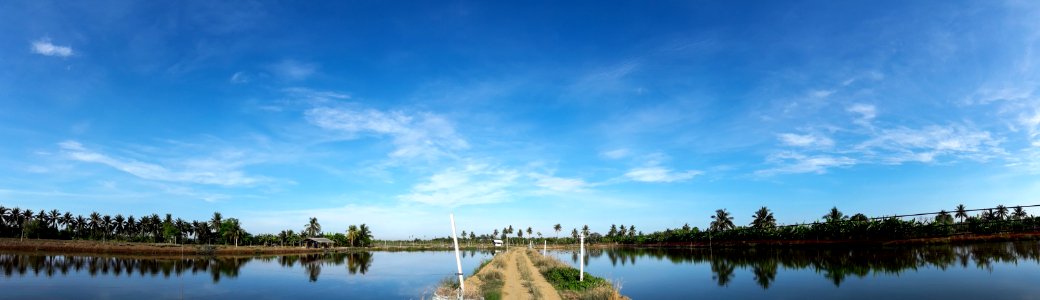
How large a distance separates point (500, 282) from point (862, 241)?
191ft

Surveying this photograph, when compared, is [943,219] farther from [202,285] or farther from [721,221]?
[202,285]

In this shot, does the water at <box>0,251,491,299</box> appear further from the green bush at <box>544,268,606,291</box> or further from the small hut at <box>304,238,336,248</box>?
the small hut at <box>304,238,336,248</box>

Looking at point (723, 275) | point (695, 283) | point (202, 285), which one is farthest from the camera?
point (723, 275)

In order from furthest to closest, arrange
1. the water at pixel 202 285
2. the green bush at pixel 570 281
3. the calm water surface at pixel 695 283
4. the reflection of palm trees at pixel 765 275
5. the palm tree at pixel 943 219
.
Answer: the palm tree at pixel 943 219 → the reflection of palm trees at pixel 765 275 → the water at pixel 202 285 → the calm water surface at pixel 695 283 → the green bush at pixel 570 281

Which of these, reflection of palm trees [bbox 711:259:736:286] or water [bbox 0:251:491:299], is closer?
water [bbox 0:251:491:299]

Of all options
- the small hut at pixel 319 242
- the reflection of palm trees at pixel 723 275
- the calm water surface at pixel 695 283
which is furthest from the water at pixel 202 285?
the small hut at pixel 319 242

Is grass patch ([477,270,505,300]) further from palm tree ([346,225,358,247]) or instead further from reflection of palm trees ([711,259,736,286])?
palm tree ([346,225,358,247])

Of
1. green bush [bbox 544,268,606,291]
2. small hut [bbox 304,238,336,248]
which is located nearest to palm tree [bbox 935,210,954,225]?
green bush [bbox 544,268,606,291]

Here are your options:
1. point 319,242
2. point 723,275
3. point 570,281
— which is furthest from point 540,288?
point 319,242

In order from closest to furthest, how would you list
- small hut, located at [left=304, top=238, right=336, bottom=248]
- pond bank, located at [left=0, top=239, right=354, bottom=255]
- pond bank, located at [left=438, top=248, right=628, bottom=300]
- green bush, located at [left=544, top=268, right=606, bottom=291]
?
pond bank, located at [left=438, top=248, right=628, bottom=300] → green bush, located at [left=544, top=268, right=606, bottom=291] → pond bank, located at [left=0, top=239, right=354, bottom=255] → small hut, located at [left=304, top=238, right=336, bottom=248]

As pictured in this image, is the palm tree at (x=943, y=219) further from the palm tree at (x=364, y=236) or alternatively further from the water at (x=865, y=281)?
the palm tree at (x=364, y=236)

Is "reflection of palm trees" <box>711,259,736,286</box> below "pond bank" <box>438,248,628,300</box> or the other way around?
below

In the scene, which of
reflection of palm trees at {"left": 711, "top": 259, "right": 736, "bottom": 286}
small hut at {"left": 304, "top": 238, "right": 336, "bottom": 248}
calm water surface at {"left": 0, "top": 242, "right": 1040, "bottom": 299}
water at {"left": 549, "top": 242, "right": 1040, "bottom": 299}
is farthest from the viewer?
small hut at {"left": 304, "top": 238, "right": 336, "bottom": 248}

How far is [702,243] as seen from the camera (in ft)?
327
